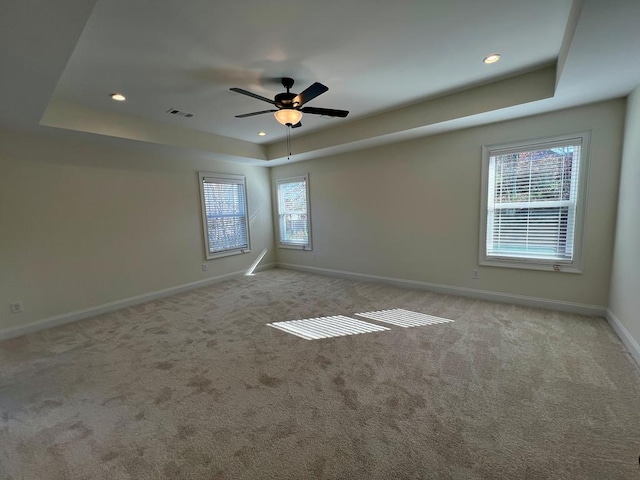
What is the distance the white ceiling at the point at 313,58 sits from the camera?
1.77 metres

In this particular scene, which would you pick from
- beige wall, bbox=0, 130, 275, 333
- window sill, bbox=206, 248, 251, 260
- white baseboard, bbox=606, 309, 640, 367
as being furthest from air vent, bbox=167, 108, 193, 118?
white baseboard, bbox=606, 309, 640, 367

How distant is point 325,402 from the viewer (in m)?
1.96

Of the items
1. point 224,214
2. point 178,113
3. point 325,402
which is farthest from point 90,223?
point 325,402

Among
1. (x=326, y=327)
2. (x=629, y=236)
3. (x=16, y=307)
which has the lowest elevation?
(x=326, y=327)

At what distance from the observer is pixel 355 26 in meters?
2.05

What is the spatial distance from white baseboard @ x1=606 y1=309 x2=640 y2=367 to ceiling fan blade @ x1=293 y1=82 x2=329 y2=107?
11.4 feet

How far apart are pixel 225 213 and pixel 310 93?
11.7 feet

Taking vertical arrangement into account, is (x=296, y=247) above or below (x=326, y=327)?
above

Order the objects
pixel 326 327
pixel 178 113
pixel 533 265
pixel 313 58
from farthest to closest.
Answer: pixel 178 113
pixel 533 265
pixel 326 327
pixel 313 58

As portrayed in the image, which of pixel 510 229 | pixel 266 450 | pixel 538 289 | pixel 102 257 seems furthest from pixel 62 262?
pixel 538 289

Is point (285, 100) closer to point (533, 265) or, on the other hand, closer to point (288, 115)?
point (288, 115)

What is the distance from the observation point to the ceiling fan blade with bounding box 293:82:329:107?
240 cm

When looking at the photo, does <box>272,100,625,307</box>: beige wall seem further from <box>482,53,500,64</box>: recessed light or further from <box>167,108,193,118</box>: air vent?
<box>167,108,193,118</box>: air vent

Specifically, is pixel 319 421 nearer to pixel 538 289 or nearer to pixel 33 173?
pixel 538 289
